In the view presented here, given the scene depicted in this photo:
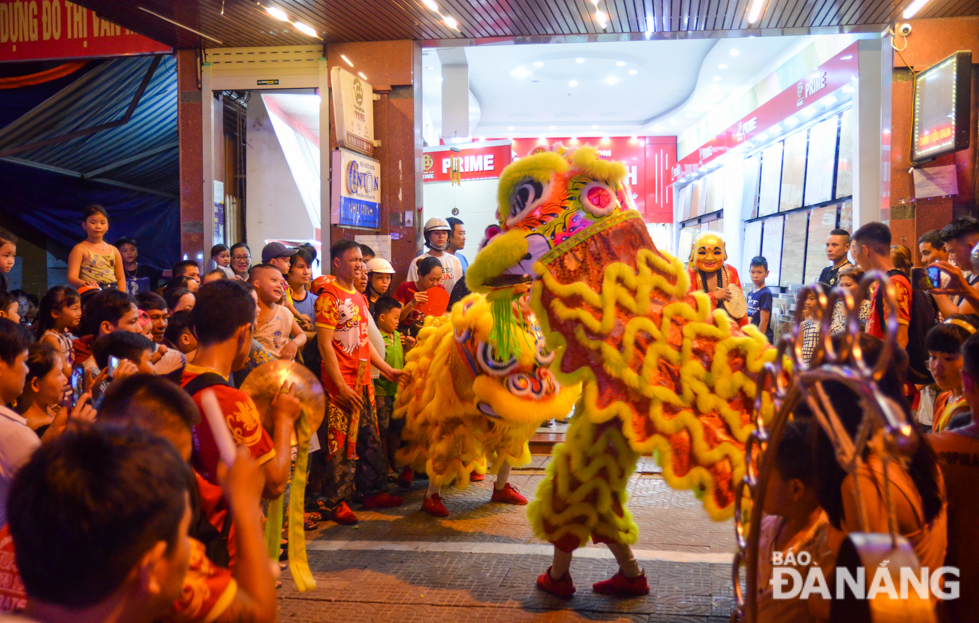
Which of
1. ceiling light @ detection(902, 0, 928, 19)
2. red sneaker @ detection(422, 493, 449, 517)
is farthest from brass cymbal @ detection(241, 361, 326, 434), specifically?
ceiling light @ detection(902, 0, 928, 19)

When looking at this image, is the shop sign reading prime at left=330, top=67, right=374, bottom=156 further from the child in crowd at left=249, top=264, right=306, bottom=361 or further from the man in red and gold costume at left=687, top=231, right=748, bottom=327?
the man in red and gold costume at left=687, top=231, right=748, bottom=327

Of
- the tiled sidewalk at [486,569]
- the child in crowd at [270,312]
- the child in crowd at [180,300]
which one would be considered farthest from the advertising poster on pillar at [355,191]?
the tiled sidewalk at [486,569]

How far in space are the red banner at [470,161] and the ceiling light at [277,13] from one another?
15.1 ft

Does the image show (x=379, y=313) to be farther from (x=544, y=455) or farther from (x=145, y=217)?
(x=145, y=217)

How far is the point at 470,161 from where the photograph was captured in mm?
11070

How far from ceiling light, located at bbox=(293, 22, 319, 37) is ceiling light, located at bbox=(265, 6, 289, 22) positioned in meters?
0.13

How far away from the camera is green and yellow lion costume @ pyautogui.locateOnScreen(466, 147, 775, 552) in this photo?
2.30m

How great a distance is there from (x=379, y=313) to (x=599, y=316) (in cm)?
247

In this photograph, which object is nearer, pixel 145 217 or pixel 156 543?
pixel 156 543

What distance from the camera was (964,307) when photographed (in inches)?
127

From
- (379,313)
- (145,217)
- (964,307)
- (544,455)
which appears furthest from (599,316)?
(145,217)

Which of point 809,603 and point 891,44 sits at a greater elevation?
point 891,44

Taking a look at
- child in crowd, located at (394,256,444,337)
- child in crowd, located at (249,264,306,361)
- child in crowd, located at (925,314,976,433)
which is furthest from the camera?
child in crowd, located at (394,256,444,337)

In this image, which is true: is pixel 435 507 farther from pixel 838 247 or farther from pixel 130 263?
pixel 130 263
